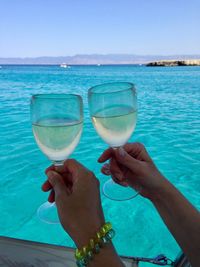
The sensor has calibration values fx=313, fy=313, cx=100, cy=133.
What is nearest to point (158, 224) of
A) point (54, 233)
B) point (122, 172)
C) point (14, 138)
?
point (54, 233)

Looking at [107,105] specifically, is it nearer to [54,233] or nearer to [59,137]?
[59,137]

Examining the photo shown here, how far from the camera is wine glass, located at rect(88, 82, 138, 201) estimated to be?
1.08 m

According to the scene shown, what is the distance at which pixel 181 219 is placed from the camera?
1.01 meters

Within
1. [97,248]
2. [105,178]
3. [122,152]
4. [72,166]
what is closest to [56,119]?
[72,166]

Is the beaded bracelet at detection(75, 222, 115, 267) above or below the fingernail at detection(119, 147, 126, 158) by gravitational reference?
below

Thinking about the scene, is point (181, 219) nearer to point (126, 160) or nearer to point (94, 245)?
point (126, 160)

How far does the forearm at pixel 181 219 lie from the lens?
3.13ft

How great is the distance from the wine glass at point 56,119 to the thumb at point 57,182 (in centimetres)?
15

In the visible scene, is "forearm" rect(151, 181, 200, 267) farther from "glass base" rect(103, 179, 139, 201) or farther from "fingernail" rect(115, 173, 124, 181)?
"glass base" rect(103, 179, 139, 201)

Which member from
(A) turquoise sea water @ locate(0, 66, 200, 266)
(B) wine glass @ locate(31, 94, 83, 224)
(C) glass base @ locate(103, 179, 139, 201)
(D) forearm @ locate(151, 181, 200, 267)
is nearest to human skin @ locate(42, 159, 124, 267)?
(B) wine glass @ locate(31, 94, 83, 224)

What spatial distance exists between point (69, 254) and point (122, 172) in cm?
38

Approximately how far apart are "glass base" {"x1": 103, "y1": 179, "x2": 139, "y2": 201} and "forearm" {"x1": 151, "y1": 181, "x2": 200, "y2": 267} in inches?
12.8

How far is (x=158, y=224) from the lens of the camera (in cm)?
335

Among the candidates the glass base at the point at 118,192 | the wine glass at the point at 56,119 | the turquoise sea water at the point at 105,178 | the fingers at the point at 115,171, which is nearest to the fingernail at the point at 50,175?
the wine glass at the point at 56,119
